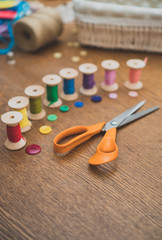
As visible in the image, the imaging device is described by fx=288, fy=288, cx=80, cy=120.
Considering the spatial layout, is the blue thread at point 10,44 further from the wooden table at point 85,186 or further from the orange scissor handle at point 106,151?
the orange scissor handle at point 106,151

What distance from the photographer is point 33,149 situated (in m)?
0.67

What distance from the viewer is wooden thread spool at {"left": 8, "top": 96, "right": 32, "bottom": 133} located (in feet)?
2.28

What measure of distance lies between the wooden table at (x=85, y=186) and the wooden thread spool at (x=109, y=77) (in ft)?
0.20

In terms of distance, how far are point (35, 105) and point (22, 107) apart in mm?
67

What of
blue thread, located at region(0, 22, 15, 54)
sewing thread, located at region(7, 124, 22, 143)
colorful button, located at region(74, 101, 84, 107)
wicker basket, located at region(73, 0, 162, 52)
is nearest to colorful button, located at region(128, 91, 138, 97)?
colorful button, located at region(74, 101, 84, 107)

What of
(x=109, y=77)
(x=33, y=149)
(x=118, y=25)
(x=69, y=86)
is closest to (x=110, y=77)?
(x=109, y=77)

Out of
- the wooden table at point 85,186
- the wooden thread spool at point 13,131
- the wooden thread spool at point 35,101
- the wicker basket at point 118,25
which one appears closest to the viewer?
the wooden table at point 85,186

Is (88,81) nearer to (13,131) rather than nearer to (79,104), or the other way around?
(79,104)

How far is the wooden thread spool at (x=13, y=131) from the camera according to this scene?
631 millimetres

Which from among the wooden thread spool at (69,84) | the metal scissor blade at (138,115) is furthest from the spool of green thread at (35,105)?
the metal scissor blade at (138,115)

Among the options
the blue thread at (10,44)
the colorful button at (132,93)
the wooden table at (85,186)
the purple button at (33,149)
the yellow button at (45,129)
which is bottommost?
the wooden table at (85,186)

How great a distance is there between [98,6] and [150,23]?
7.5 inches

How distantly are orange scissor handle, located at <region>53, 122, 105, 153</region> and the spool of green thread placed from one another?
0.41ft

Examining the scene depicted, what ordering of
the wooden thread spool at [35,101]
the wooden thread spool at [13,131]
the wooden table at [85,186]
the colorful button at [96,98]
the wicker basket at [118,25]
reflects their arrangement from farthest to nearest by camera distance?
the wicker basket at [118,25]
the colorful button at [96,98]
the wooden thread spool at [35,101]
the wooden thread spool at [13,131]
the wooden table at [85,186]
